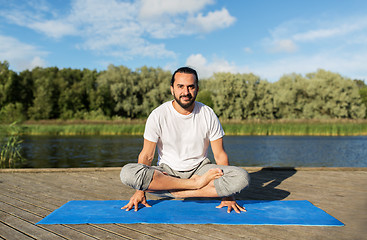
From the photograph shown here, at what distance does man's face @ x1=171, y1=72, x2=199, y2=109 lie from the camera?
2.69 metres

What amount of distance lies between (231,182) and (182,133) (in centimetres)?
62

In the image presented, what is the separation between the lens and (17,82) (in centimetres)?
3891

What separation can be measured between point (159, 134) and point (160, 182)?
45 cm

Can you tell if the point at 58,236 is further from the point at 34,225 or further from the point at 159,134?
the point at 159,134

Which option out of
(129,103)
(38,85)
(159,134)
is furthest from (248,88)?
(159,134)

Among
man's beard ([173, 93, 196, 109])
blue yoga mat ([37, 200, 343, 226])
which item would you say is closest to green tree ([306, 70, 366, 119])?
blue yoga mat ([37, 200, 343, 226])

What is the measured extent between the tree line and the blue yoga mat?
2822cm

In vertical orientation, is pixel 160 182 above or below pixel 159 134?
below

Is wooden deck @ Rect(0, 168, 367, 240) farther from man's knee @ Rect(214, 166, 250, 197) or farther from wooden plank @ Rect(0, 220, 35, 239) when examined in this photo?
man's knee @ Rect(214, 166, 250, 197)

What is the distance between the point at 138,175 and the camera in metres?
2.47

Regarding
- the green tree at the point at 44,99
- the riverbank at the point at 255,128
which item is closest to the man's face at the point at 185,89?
the riverbank at the point at 255,128

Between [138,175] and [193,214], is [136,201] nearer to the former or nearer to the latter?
[138,175]

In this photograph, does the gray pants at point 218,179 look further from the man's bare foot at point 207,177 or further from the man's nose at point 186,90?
the man's nose at point 186,90

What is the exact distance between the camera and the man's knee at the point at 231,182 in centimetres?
247
